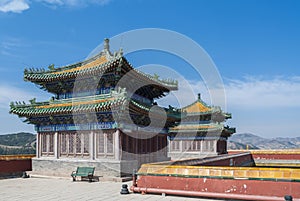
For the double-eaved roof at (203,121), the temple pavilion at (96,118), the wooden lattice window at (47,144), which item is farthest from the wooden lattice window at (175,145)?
the wooden lattice window at (47,144)

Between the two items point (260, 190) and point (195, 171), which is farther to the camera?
point (195, 171)

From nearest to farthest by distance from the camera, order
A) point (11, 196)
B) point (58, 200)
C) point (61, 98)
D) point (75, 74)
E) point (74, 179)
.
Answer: point (58, 200) < point (11, 196) < point (74, 179) < point (75, 74) < point (61, 98)

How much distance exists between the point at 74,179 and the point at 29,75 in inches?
381

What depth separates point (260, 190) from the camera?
1197 centimetres

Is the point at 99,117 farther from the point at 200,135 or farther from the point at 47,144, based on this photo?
the point at 200,135

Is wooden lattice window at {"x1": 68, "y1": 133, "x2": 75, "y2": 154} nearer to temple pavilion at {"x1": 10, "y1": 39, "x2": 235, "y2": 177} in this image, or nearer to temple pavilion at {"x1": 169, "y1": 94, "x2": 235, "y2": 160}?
temple pavilion at {"x1": 10, "y1": 39, "x2": 235, "y2": 177}

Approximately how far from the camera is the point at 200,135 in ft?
130

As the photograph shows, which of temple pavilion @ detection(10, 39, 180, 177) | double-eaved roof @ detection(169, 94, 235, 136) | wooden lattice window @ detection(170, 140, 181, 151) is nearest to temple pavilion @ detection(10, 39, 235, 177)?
temple pavilion @ detection(10, 39, 180, 177)

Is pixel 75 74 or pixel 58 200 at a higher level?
pixel 75 74

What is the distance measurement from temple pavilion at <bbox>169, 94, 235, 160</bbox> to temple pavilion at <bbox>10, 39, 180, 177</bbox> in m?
13.7

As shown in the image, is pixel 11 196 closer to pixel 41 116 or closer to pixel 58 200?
pixel 58 200

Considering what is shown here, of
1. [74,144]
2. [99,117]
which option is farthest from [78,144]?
[99,117]

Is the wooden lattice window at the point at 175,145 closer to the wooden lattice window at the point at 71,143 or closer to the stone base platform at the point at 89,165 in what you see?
the stone base platform at the point at 89,165

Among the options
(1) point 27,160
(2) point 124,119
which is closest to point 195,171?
(2) point 124,119
